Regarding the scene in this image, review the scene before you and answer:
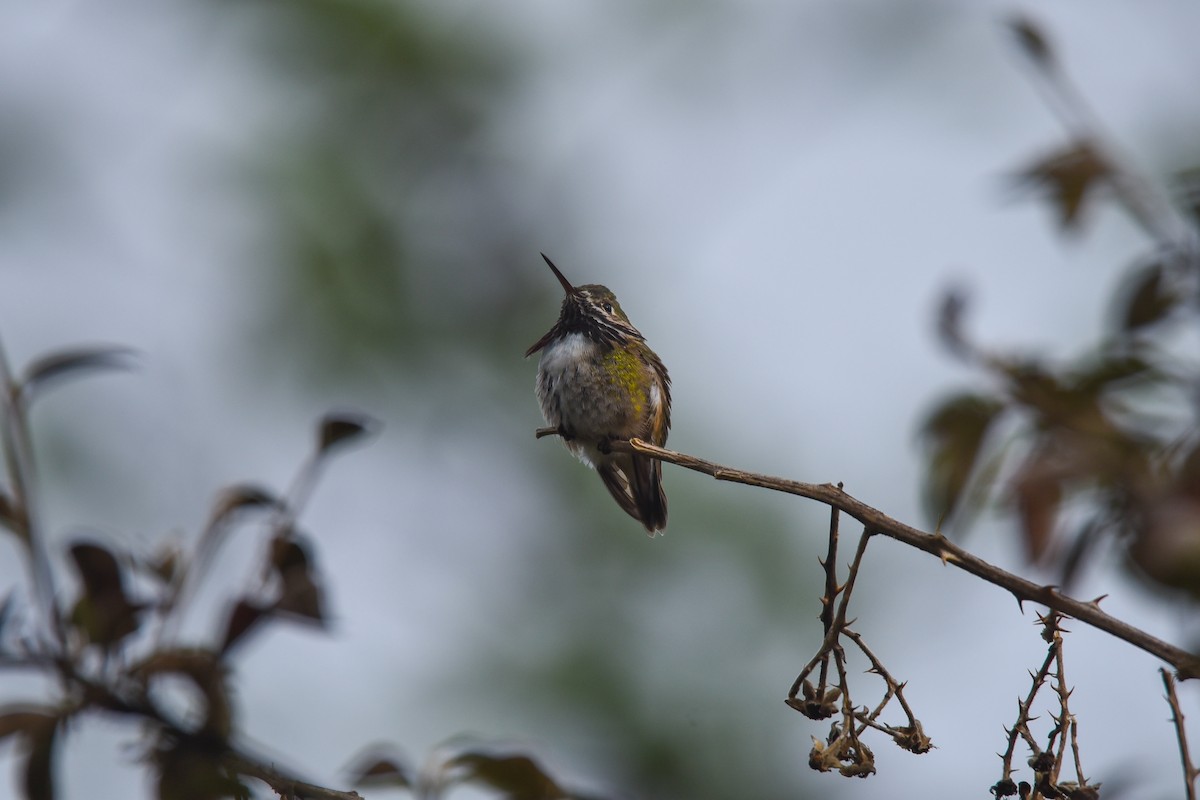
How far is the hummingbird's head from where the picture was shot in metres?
7.17

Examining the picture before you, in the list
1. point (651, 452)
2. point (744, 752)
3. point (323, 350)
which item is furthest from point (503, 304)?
point (651, 452)

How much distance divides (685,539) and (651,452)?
455 inches

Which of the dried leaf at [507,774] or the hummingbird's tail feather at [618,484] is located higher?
the hummingbird's tail feather at [618,484]

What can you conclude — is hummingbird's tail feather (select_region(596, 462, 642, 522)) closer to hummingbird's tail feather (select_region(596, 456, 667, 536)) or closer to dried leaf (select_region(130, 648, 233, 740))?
hummingbird's tail feather (select_region(596, 456, 667, 536))

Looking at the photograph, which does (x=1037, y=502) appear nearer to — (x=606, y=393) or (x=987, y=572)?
(x=987, y=572)

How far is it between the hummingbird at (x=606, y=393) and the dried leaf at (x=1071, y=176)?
4.05 metres

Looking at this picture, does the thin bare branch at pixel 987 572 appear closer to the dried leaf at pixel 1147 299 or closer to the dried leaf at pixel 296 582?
the dried leaf at pixel 1147 299

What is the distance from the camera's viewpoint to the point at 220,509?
1640 millimetres

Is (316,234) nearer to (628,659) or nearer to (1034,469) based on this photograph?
(628,659)

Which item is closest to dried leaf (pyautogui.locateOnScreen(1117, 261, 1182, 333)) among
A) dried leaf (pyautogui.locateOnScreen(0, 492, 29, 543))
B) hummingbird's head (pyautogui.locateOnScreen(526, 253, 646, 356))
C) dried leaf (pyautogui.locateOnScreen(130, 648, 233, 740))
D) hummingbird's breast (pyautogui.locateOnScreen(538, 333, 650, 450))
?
dried leaf (pyautogui.locateOnScreen(130, 648, 233, 740))

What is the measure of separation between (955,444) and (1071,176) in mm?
578

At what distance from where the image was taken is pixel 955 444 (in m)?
2.08

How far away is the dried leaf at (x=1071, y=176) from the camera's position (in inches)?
87.7

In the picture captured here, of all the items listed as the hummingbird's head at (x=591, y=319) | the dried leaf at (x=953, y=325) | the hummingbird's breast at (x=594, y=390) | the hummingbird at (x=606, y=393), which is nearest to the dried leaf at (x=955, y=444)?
the dried leaf at (x=953, y=325)
